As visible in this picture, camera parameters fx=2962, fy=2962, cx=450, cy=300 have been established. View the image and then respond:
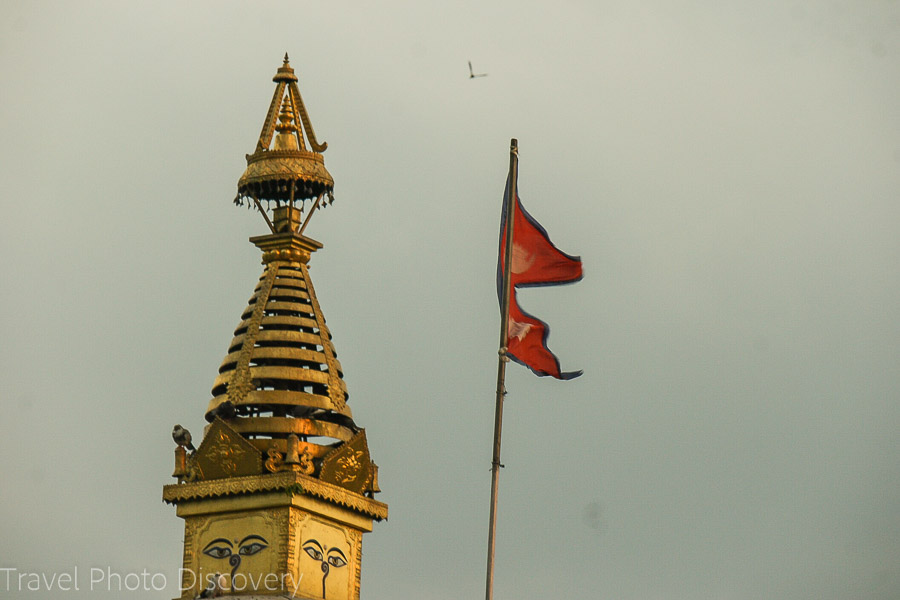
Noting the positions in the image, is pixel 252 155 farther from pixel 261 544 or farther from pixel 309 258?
pixel 261 544

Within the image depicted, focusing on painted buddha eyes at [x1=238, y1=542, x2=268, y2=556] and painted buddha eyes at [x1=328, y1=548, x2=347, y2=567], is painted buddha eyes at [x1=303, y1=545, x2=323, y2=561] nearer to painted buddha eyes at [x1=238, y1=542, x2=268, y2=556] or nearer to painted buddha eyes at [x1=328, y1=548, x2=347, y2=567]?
painted buddha eyes at [x1=328, y1=548, x2=347, y2=567]

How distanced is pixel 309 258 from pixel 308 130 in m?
3.30

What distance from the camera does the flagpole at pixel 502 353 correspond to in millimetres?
62531

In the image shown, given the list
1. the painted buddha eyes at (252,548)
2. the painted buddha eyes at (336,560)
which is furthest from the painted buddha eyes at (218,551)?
the painted buddha eyes at (336,560)

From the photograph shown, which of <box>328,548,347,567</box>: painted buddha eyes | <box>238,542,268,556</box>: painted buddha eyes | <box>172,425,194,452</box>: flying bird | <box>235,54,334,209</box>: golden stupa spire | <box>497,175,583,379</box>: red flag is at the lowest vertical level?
<box>328,548,347,567</box>: painted buddha eyes

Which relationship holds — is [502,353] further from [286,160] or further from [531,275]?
[286,160]

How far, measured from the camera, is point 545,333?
6538 centimetres

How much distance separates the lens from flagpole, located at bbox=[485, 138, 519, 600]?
6253 cm

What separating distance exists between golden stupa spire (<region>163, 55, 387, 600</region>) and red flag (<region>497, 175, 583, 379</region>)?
870cm

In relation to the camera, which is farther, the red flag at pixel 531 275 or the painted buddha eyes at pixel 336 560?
the painted buddha eyes at pixel 336 560

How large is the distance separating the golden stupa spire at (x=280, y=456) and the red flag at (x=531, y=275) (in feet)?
28.5

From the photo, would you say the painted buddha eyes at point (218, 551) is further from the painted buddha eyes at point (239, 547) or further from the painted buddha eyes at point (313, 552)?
the painted buddha eyes at point (313, 552)

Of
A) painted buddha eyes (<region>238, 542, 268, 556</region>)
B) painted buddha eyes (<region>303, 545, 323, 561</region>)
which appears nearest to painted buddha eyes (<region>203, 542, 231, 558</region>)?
painted buddha eyes (<region>238, 542, 268, 556</region>)

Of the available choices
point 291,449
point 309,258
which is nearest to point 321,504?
point 291,449
